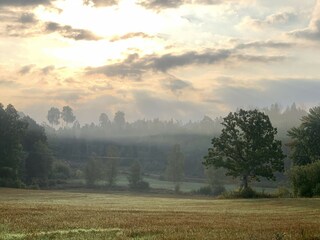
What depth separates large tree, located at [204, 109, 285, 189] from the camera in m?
97.6

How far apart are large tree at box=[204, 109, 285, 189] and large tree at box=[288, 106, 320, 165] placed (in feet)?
13.8

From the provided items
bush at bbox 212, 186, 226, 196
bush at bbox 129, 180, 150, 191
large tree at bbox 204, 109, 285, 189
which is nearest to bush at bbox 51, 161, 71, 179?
bush at bbox 129, 180, 150, 191

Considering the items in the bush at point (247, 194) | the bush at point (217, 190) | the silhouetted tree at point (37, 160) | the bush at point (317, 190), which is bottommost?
the bush at point (217, 190)

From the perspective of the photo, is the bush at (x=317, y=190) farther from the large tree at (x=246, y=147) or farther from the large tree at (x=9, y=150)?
the large tree at (x=9, y=150)

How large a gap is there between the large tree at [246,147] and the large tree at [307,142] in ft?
13.8

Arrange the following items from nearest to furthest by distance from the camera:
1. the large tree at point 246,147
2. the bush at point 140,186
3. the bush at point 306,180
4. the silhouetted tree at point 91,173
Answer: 1. the bush at point 306,180
2. the large tree at point 246,147
3. the bush at point 140,186
4. the silhouetted tree at point 91,173

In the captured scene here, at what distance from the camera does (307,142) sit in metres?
98.6

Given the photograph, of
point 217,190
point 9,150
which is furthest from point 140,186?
point 9,150

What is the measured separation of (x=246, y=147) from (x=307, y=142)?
1275 centimetres

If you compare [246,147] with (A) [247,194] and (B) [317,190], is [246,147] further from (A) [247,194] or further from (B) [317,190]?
(B) [317,190]

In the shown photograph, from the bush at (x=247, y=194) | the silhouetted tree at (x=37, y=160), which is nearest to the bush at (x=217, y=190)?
the silhouetted tree at (x=37, y=160)

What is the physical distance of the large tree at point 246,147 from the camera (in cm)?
9762

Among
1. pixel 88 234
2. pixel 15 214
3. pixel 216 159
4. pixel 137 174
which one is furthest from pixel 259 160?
pixel 137 174

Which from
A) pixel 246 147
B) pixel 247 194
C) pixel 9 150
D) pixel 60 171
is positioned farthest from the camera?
pixel 60 171
